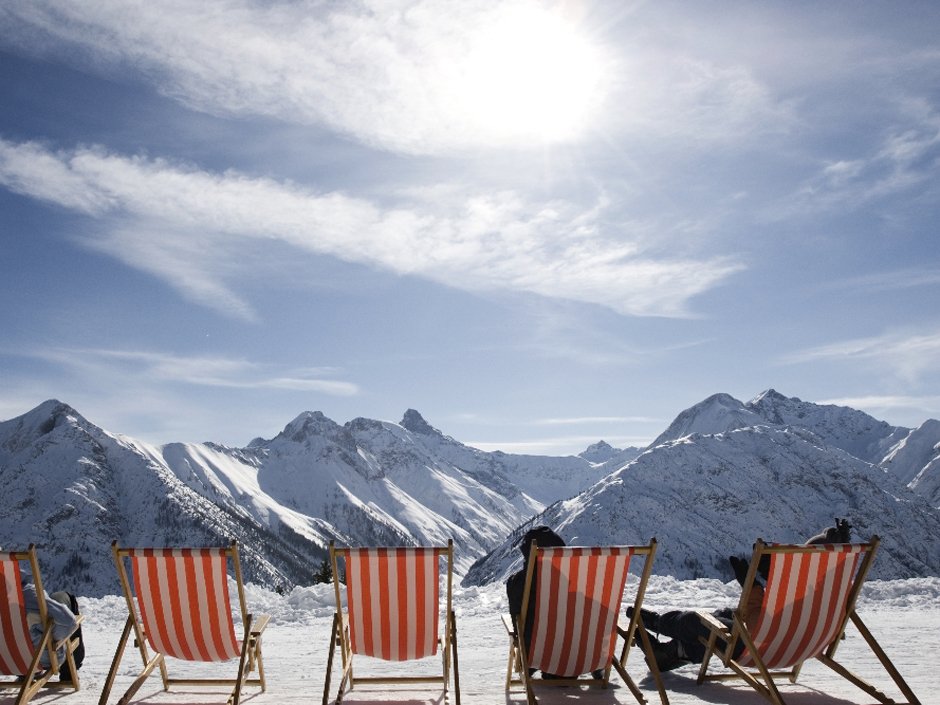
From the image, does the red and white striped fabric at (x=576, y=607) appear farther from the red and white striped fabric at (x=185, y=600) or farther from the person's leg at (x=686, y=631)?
the red and white striped fabric at (x=185, y=600)

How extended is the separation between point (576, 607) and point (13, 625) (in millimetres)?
4618

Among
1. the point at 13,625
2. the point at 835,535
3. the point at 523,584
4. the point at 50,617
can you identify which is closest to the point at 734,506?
the point at 835,535

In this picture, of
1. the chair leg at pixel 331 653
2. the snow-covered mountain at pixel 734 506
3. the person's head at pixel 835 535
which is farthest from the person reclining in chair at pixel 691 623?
the snow-covered mountain at pixel 734 506

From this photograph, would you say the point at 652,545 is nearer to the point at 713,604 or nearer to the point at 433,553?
the point at 433,553

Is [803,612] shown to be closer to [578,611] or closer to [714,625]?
[714,625]

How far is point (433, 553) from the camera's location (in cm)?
579

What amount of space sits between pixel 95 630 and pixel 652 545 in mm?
9691

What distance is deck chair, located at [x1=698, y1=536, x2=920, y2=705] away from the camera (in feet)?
17.9

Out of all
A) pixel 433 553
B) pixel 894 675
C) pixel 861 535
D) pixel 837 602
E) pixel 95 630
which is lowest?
pixel 861 535

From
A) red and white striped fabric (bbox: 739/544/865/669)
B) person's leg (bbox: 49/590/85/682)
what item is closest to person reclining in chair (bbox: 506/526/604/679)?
red and white striped fabric (bbox: 739/544/865/669)

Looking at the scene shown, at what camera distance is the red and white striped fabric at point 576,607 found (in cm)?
570

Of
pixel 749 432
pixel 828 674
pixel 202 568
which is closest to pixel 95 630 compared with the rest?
pixel 202 568

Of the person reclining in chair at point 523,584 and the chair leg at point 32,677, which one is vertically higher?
the person reclining in chair at point 523,584

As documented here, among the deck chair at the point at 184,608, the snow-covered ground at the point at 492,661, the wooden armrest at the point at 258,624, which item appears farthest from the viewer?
the snow-covered ground at the point at 492,661
